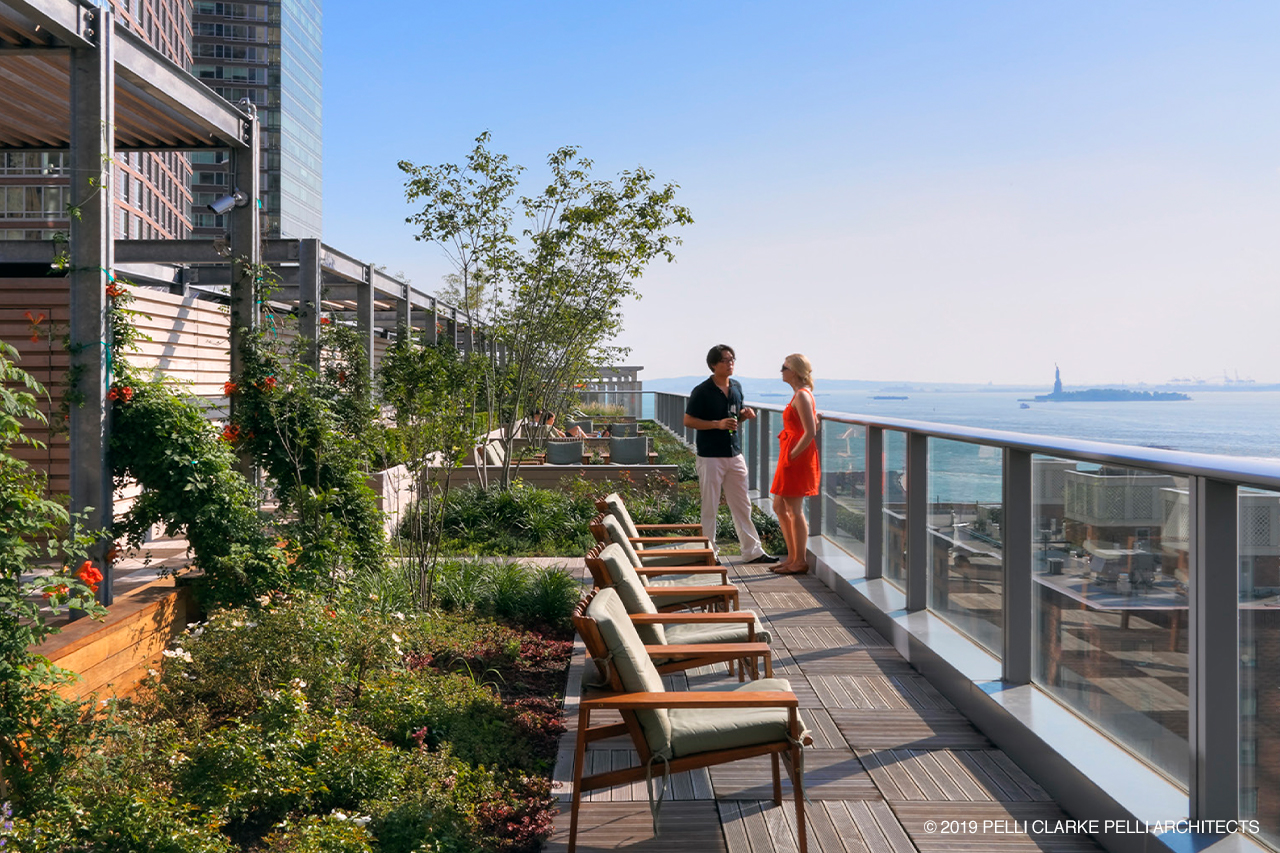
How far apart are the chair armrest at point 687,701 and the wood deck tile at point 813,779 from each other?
0.67m

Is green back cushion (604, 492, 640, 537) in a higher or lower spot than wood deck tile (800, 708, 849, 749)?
higher

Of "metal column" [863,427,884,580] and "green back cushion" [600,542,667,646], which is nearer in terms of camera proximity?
"green back cushion" [600,542,667,646]

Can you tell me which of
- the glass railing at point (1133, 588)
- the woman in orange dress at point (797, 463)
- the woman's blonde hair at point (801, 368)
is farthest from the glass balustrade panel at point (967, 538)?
the woman's blonde hair at point (801, 368)

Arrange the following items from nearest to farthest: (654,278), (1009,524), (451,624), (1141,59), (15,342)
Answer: (1009,524) → (451,624) → (15,342) → (654,278) → (1141,59)

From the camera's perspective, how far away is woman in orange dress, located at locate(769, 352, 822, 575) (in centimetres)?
732

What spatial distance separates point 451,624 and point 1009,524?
319cm

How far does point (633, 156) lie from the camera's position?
1304cm

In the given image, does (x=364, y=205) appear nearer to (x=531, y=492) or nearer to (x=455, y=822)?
(x=531, y=492)

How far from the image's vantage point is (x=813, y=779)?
3664 millimetres

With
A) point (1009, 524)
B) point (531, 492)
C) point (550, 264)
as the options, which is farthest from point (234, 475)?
point (550, 264)

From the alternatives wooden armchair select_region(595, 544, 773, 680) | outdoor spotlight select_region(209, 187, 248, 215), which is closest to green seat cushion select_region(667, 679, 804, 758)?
wooden armchair select_region(595, 544, 773, 680)

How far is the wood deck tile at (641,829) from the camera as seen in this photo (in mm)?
3113

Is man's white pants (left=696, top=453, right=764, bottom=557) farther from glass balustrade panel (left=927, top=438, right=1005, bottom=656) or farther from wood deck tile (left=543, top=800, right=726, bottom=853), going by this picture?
wood deck tile (left=543, top=800, right=726, bottom=853)

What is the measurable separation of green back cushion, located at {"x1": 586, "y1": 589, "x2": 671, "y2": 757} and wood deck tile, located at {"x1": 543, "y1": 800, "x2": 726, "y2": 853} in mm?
351
